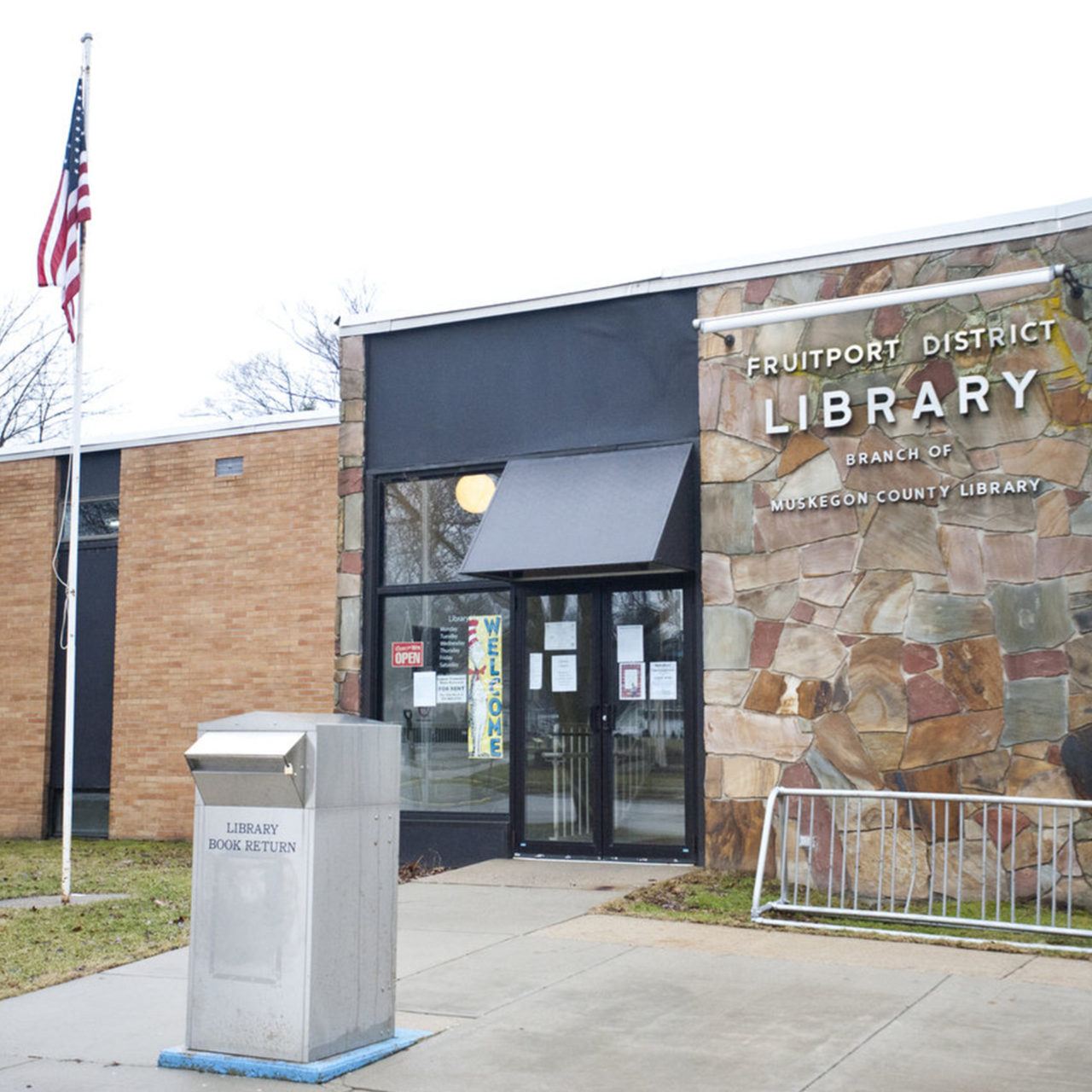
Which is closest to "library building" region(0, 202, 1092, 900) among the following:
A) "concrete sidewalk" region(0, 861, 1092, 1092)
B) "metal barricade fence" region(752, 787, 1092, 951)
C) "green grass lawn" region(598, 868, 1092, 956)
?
→ "metal barricade fence" region(752, 787, 1092, 951)

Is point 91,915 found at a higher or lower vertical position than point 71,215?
lower

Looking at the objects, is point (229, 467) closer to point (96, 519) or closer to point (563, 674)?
point (96, 519)

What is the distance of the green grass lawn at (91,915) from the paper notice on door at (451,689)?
8.91 feet

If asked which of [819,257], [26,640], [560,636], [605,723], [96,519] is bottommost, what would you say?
[605,723]

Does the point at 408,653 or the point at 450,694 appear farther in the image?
the point at 408,653

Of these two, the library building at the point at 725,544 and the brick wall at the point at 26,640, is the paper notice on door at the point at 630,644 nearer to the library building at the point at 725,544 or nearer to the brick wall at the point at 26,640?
the library building at the point at 725,544

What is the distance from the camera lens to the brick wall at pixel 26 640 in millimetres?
17109

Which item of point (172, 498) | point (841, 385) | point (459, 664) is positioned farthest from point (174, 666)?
point (841, 385)

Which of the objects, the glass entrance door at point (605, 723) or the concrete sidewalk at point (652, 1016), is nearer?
the concrete sidewalk at point (652, 1016)

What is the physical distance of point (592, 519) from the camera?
36.1ft

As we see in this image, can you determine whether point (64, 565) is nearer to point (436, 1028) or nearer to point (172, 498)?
point (172, 498)

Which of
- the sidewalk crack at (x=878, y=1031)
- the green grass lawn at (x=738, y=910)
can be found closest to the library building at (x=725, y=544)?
the green grass lawn at (x=738, y=910)

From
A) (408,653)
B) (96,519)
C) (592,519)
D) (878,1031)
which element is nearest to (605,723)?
(592,519)

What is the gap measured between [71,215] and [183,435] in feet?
17.9
